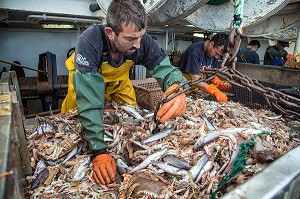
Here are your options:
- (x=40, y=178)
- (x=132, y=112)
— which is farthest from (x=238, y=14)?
(x=40, y=178)

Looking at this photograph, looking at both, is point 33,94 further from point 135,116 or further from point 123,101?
point 135,116

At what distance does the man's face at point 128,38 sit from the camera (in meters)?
2.24

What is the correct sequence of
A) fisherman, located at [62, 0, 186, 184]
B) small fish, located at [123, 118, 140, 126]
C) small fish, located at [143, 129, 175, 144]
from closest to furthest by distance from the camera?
1. fisherman, located at [62, 0, 186, 184]
2. small fish, located at [143, 129, 175, 144]
3. small fish, located at [123, 118, 140, 126]

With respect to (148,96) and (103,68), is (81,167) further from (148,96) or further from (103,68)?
(148,96)

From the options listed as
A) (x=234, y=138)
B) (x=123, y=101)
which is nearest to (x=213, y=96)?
(x=123, y=101)

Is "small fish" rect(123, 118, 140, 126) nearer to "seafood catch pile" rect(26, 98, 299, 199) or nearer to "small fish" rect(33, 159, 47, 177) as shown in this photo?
"seafood catch pile" rect(26, 98, 299, 199)

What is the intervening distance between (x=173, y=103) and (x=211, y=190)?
93cm

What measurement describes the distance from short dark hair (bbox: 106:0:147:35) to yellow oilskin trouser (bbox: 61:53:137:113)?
746mm

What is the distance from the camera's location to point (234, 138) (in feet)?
7.19

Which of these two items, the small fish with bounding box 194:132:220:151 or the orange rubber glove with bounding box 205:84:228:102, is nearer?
the small fish with bounding box 194:132:220:151

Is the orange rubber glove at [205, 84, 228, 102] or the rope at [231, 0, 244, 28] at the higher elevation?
the rope at [231, 0, 244, 28]

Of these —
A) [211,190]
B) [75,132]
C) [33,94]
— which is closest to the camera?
[211,190]

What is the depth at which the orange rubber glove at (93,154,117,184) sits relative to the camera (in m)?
2.00

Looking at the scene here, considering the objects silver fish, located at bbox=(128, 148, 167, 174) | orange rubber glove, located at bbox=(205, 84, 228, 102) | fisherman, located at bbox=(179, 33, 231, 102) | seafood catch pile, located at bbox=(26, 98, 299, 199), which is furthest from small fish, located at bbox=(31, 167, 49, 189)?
fisherman, located at bbox=(179, 33, 231, 102)
